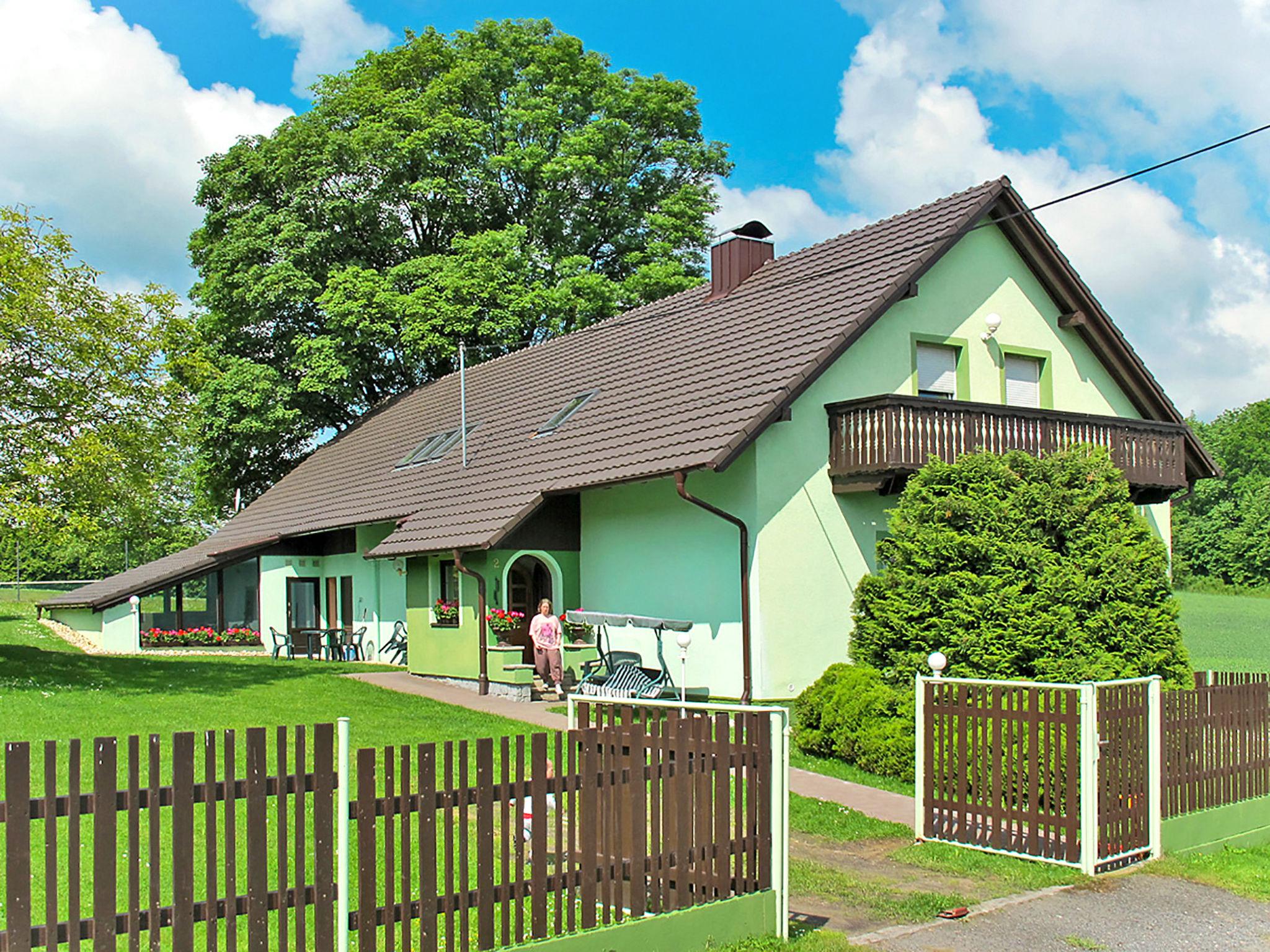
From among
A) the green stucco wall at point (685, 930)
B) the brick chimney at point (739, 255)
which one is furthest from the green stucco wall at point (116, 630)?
the green stucco wall at point (685, 930)

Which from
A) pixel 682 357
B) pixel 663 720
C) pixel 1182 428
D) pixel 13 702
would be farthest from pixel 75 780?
pixel 1182 428

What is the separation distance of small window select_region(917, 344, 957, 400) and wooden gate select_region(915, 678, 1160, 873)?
31.8 feet

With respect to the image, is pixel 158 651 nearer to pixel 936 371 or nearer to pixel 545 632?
pixel 545 632

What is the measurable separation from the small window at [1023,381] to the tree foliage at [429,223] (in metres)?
17.2

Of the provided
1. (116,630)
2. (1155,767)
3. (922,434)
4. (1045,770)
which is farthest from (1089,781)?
(116,630)

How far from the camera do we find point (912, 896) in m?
8.91

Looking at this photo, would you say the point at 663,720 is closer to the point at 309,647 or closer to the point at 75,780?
the point at 75,780

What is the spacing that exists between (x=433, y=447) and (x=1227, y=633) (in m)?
23.7

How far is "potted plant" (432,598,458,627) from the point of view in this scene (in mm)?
20766

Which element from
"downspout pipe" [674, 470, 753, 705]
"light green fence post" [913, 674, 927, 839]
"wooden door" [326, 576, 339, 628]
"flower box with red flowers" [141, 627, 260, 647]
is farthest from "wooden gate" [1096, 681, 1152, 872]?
"flower box with red flowers" [141, 627, 260, 647]

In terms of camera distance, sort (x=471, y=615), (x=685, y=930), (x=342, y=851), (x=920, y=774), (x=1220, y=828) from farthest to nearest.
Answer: (x=471, y=615)
(x=1220, y=828)
(x=920, y=774)
(x=685, y=930)
(x=342, y=851)

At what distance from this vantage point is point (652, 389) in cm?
2048

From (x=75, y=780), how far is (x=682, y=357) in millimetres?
16209

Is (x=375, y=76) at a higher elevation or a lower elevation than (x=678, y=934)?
higher
